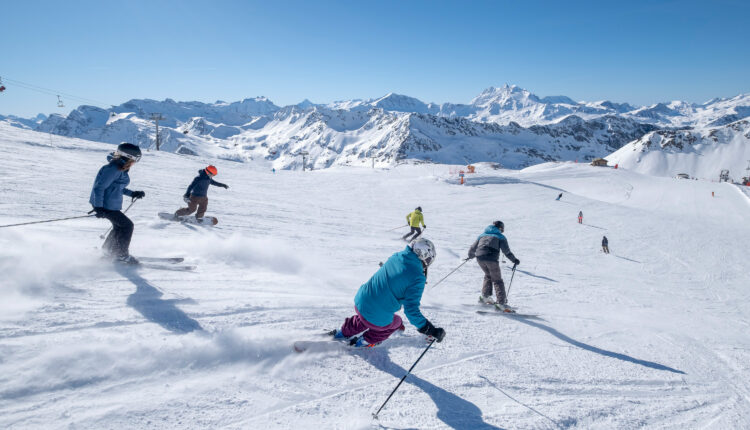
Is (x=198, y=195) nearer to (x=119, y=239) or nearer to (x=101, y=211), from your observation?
(x=119, y=239)

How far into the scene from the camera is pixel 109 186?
5.75 meters

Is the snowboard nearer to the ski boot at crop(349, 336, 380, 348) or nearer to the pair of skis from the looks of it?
the pair of skis

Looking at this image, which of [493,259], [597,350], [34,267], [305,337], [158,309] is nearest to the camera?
[305,337]

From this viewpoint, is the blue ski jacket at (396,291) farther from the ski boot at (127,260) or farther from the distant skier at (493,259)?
the ski boot at (127,260)

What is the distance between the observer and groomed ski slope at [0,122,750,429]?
3.45 metres

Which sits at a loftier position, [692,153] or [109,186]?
[692,153]

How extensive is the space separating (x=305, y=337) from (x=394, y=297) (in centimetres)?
145

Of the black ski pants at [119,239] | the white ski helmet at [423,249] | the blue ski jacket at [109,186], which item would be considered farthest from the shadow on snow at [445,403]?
the blue ski jacket at [109,186]

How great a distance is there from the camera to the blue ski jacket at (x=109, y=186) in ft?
18.5

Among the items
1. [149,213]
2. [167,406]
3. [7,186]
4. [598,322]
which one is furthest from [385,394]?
[7,186]

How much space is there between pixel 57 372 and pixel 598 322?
28.8ft

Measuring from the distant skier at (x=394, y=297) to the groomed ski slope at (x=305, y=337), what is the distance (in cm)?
45

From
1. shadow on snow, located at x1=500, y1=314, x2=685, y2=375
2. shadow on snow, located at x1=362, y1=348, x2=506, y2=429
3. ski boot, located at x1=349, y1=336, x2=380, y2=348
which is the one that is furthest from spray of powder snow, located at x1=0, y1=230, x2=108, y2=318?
shadow on snow, located at x1=500, y1=314, x2=685, y2=375

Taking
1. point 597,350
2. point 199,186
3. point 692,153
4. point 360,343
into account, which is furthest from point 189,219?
point 692,153
